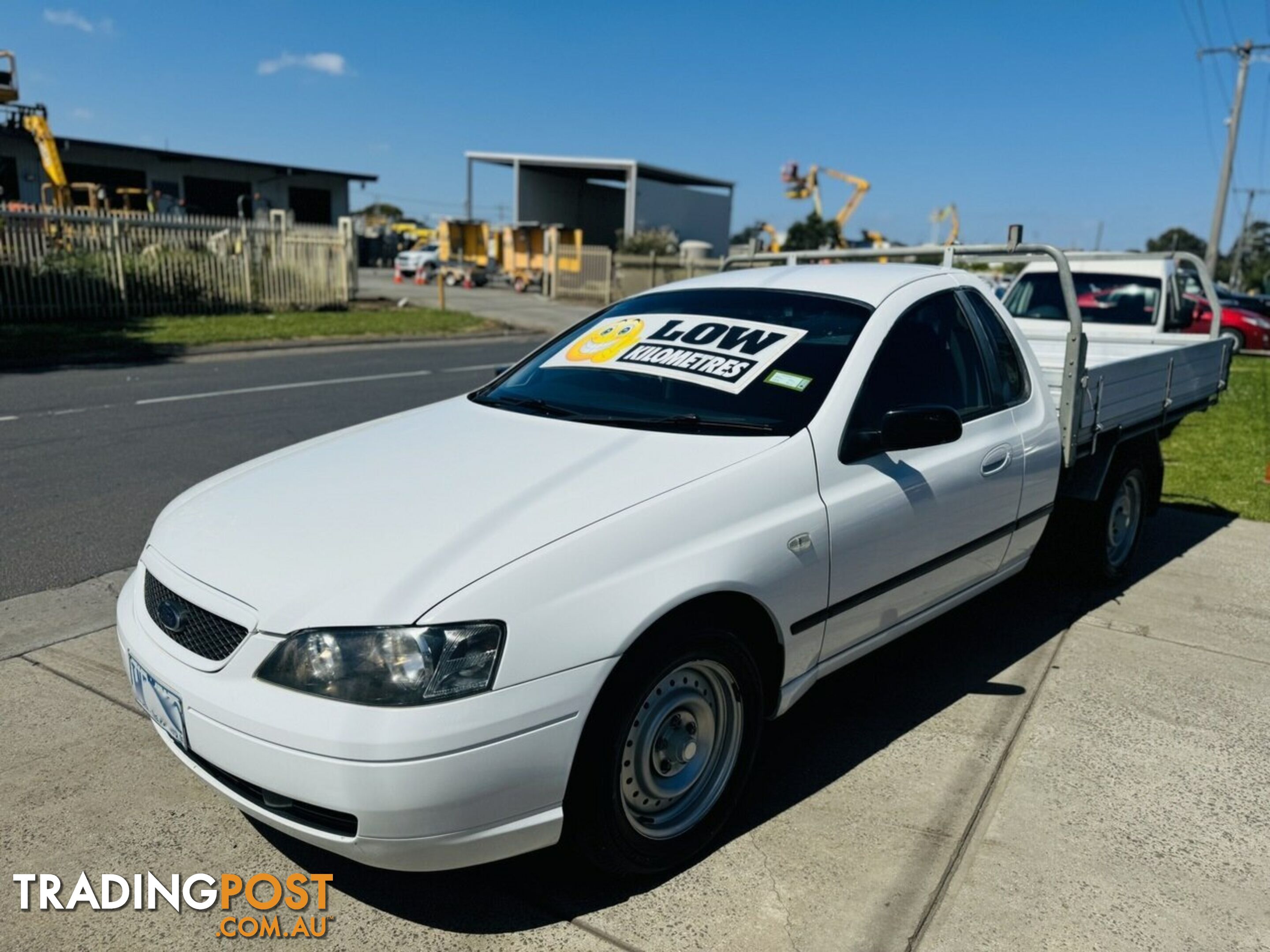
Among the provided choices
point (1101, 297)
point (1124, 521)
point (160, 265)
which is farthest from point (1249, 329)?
point (160, 265)

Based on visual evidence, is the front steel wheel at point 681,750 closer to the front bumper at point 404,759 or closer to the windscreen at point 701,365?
the front bumper at point 404,759

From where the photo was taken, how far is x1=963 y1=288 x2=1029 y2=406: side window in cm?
426

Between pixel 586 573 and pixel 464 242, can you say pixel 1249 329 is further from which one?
pixel 464 242

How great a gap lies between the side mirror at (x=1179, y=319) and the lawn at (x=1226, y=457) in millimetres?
1208

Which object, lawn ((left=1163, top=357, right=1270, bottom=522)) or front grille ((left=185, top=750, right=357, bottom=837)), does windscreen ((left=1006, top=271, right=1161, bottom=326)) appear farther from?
front grille ((left=185, top=750, right=357, bottom=837))

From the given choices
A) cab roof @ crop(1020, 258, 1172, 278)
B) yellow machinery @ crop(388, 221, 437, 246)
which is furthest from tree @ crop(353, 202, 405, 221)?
cab roof @ crop(1020, 258, 1172, 278)

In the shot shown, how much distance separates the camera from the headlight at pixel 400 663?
90.2 inches

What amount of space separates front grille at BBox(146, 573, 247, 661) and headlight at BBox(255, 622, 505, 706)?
28cm

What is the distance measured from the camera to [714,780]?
2.99m

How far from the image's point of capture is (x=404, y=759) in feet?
7.36

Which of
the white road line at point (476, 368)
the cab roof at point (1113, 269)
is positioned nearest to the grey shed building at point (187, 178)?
the white road line at point (476, 368)

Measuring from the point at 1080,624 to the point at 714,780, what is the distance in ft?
9.30

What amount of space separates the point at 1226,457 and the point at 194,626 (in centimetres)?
982

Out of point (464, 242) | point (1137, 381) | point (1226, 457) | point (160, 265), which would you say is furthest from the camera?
point (464, 242)
